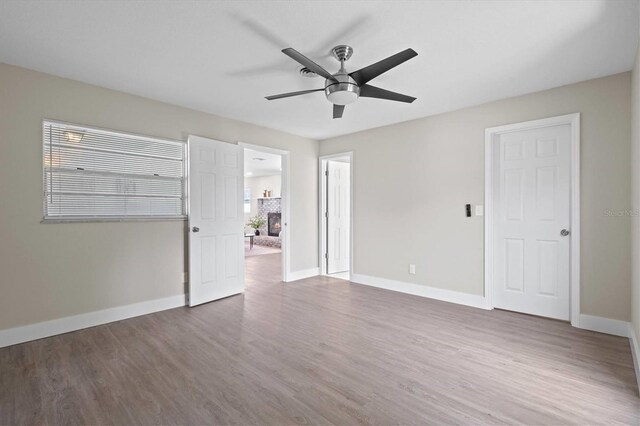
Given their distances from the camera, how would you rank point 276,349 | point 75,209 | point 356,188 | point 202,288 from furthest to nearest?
1. point 356,188
2. point 202,288
3. point 75,209
4. point 276,349

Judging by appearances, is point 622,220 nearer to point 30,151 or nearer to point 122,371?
point 122,371

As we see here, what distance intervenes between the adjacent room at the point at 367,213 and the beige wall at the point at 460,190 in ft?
0.08

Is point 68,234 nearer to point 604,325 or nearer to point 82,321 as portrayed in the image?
point 82,321

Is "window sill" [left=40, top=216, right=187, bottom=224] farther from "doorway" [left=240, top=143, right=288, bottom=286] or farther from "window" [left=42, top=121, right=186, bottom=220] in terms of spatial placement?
"doorway" [left=240, top=143, right=288, bottom=286]

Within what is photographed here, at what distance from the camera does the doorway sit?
751 centimetres

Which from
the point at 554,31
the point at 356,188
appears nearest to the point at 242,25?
the point at 554,31

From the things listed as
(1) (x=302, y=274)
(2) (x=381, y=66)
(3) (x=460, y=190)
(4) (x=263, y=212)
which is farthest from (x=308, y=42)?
(4) (x=263, y=212)

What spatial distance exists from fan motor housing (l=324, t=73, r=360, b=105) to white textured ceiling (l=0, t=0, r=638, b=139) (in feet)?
0.80

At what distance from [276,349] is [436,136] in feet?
11.1

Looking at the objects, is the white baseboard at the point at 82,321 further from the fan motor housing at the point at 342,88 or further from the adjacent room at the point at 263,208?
the adjacent room at the point at 263,208

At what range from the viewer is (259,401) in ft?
6.55

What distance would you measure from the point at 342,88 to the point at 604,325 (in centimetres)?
340

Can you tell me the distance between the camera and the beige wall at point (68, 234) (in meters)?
2.82

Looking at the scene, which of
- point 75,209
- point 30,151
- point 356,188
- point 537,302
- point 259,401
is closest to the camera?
point 259,401
